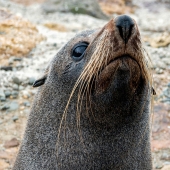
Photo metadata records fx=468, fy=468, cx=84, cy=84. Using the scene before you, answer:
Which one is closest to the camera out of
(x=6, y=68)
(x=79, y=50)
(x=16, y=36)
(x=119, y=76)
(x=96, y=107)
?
(x=119, y=76)

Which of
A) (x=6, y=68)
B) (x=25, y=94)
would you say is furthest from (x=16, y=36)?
(x=25, y=94)

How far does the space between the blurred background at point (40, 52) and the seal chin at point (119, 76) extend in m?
1.88

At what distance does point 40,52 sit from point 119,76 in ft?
14.6

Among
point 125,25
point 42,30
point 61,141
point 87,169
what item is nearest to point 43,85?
point 61,141

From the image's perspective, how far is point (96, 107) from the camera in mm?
3377

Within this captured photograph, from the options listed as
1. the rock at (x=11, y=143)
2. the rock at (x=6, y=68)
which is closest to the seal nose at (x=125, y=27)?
the rock at (x=11, y=143)

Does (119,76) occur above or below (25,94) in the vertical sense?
above

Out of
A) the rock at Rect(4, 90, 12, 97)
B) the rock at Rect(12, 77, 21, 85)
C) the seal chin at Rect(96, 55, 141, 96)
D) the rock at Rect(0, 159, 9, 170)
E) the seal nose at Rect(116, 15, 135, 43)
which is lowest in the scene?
the rock at Rect(0, 159, 9, 170)

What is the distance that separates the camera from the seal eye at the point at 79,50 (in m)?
3.57

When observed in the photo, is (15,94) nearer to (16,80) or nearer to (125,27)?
(16,80)

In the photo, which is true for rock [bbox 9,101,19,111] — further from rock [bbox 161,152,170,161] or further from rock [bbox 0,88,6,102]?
rock [bbox 161,152,170,161]

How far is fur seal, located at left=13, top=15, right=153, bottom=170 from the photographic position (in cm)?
313

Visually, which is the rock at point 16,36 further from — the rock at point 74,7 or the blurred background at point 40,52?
the rock at point 74,7

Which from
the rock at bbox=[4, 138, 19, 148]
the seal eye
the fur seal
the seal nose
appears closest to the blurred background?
the rock at bbox=[4, 138, 19, 148]
